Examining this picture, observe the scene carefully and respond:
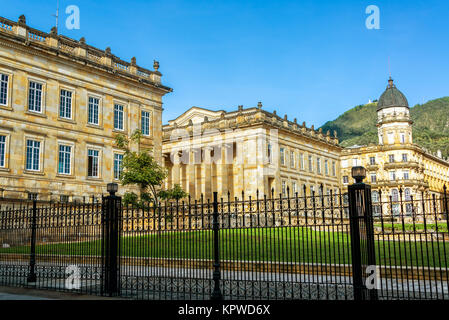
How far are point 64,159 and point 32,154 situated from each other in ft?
7.29

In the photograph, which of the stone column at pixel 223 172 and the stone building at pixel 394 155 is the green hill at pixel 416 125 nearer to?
the stone building at pixel 394 155

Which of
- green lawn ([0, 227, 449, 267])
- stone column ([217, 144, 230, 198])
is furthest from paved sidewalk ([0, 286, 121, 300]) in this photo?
stone column ([217, 144, 230, 198])

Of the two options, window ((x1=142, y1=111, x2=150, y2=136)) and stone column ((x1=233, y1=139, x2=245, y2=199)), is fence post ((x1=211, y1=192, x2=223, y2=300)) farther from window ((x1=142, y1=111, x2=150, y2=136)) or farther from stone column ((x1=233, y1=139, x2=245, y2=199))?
stone column ((x1=233, y1=139, x2=245, y2=199))

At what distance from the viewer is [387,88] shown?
7681 centimetres

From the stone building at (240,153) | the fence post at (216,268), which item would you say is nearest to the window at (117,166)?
the stone building at (240,153)

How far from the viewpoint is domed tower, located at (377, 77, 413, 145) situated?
240 feet

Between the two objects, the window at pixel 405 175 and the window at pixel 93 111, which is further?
the window at pixel 405 175

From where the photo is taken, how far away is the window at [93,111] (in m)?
30.9

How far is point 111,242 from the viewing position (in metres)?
9.88

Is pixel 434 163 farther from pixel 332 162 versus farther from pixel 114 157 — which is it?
pixel 114 157

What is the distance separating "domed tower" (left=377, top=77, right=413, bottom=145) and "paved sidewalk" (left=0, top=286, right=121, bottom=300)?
71140 mm

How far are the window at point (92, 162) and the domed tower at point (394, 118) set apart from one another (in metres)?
56.7

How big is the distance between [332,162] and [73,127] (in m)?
40.3
